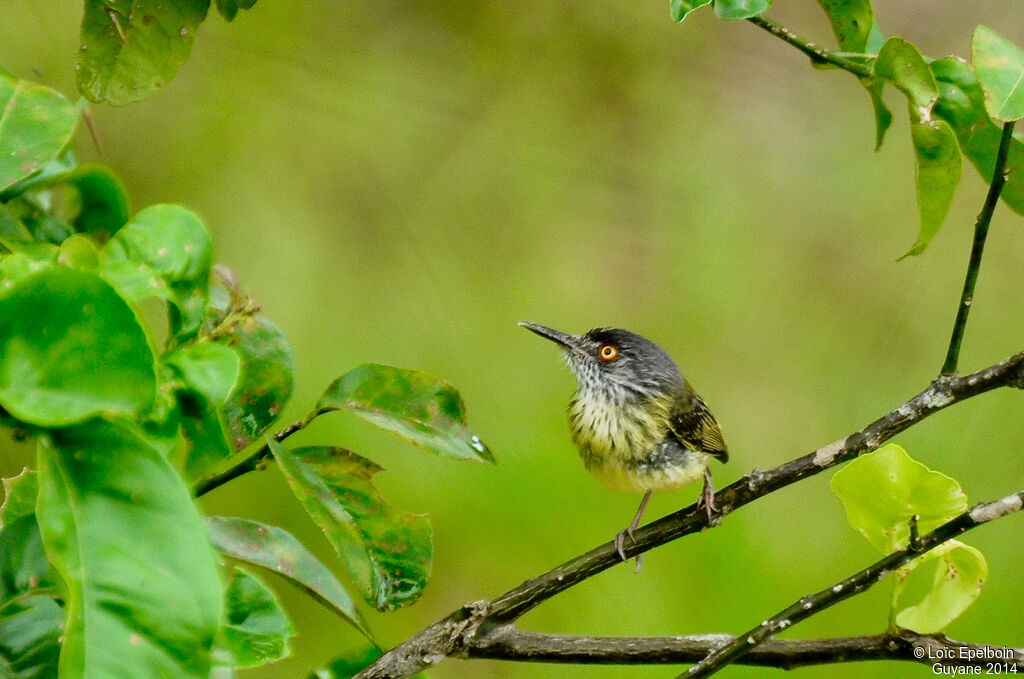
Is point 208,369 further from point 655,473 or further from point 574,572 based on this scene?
point 655,473

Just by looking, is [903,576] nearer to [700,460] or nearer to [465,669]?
[700,460]

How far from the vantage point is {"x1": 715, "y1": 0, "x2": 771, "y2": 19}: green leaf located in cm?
145

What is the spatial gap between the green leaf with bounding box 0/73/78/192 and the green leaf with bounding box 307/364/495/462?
548 millimetres

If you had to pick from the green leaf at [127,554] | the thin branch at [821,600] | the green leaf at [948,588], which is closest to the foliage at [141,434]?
the green leaf at [127,554]

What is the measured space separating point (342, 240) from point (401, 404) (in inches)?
93.6

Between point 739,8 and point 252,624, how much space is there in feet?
3.67

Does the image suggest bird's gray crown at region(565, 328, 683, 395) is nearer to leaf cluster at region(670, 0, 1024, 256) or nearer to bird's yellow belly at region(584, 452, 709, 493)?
bird's yellow belly at region(584, 452, 709, 493)

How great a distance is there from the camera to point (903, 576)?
5.67 ft

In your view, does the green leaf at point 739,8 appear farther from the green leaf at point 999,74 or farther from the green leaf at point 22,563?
the green leaf at point 22,563

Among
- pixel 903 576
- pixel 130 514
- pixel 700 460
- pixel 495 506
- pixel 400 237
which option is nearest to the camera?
pixel 130 514

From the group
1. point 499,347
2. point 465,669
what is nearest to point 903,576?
point 465,669

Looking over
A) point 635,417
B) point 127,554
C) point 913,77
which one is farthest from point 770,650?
point 635,417

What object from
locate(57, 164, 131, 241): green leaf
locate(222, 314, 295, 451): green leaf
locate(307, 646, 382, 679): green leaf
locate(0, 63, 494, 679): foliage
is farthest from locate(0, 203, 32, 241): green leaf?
locate(307, 646, 382, 679): green leaf

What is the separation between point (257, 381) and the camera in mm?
1720
